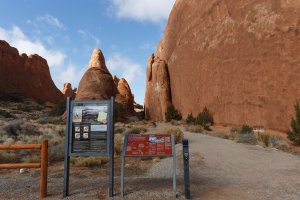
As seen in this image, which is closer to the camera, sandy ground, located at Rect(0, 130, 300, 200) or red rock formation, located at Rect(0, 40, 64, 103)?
sandy ground, located at Rect(0, 130, 300, 200)

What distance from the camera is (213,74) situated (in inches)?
1358

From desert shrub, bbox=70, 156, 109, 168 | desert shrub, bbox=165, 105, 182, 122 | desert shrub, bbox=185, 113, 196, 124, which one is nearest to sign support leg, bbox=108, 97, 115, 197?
desert shrub, bbox=70, 156, 109, 168

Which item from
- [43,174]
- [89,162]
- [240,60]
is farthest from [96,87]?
[43,174]

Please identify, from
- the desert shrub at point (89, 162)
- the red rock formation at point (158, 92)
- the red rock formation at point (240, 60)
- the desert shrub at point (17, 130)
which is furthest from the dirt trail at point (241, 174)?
the red rock formation at point (158, 92)

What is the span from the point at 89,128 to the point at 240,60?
83.4 feet

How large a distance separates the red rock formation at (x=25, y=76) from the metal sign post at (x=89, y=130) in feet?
239

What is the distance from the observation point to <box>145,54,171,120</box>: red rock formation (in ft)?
165

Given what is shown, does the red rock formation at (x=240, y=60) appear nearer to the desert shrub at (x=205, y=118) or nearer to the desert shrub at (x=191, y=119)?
the desert shrub at (x=205, y=118)

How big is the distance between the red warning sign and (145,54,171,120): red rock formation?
4198 cm

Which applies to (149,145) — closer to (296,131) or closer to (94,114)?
(94,114)

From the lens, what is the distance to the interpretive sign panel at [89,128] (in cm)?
679

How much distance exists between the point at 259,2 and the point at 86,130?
25.8 metres

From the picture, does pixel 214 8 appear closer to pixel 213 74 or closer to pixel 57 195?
pixel 213 74

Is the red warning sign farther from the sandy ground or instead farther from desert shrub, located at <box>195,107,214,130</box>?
desert shrub, located at <box>195,107,214,130</box>
